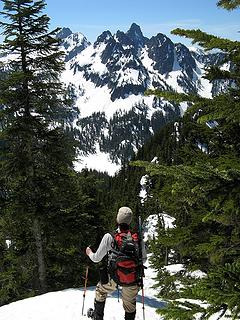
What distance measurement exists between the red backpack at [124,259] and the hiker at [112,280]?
0.10 meters

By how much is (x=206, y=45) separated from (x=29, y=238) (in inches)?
696

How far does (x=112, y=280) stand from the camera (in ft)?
28.9

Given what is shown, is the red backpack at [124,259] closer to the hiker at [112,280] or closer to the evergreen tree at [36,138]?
the hiker at [112,280]

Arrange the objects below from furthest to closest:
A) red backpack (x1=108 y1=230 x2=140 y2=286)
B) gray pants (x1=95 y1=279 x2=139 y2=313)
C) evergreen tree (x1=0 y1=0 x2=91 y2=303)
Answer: evergreen tree (x1=0 y1=0 x2=91 y2=303), gray pants (x1=95 y1=279 x2=139 y2=313), red backpack (x1=108 y1=230 x2=140 y2=286)

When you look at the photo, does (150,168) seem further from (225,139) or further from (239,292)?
(225,139)

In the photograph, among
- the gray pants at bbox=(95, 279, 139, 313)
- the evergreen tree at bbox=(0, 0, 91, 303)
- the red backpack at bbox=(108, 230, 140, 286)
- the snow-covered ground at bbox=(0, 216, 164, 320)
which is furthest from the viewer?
the evergreen tree at bbox=(0, 0, 91, 303)

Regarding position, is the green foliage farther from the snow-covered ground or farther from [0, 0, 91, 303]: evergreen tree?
the snow-covered ground

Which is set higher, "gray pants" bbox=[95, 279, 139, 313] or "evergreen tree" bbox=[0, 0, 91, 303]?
"evergreen tree" bbox=[0, 0, 91, 303]

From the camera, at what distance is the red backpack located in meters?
8.14

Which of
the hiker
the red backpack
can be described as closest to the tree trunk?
the hiker

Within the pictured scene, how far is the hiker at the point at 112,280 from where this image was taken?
27.2 feet

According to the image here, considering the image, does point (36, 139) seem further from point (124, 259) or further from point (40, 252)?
point (124, 259)

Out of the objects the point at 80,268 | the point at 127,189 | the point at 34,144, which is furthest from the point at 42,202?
the point at 127,189

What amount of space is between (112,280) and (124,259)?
951 millimetres
